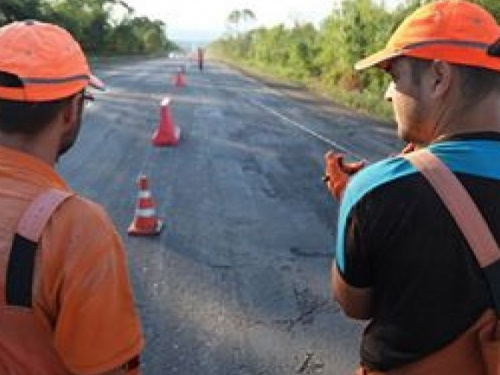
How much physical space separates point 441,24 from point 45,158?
109cm

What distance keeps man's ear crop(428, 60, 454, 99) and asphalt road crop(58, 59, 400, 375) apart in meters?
3.00

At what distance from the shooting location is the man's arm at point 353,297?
236 cm

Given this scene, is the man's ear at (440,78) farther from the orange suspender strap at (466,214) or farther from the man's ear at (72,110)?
the man's ear at (72,110)

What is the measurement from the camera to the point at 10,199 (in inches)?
81.1

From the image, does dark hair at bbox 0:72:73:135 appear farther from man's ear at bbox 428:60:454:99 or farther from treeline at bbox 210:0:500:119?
treeline at bbox 210:0:500:119

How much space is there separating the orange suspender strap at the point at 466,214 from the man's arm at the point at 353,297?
1.12 feet

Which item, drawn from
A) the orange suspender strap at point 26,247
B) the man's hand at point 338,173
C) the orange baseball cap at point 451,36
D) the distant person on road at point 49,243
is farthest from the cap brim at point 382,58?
the orange suspender strap at point 26,247

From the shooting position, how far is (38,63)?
2139mm

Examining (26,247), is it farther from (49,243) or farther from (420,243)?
(420,243)

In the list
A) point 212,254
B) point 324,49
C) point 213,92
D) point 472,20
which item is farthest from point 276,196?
point 324,49

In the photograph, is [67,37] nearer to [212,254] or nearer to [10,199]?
[10,199]

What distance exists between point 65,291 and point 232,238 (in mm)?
5925

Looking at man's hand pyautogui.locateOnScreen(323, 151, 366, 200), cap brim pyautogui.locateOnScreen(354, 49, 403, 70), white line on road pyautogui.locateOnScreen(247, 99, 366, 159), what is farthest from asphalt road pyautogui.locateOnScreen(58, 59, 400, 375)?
cap brim pyautogui.locateOnScreen(354, 49, 403, 70)

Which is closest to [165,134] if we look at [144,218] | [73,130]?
[144,218]
